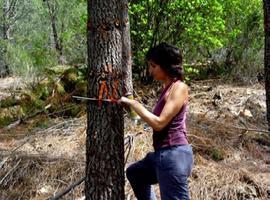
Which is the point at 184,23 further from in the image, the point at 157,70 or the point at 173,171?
the point at 173,171

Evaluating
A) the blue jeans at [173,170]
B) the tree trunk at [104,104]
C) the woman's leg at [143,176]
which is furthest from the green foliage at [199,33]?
the blue jeans at [173,170]

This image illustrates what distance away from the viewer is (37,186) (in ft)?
18.9

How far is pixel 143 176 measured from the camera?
399cm

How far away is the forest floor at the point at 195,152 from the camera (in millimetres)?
5629

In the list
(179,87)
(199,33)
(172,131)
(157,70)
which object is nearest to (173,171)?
(172,131)

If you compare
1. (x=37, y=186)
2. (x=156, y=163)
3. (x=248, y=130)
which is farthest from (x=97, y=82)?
(x=248, y=130)

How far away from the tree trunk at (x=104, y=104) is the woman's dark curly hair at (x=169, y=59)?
400 millimetres

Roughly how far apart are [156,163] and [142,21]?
19.7 feet

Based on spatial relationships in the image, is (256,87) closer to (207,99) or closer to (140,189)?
(207,99)

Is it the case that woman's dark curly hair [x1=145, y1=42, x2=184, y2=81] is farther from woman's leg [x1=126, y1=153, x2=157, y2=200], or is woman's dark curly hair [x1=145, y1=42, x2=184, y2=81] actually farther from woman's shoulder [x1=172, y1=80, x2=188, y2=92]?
woman's leg [x1=126, y1=153, x2=157, y2=200]

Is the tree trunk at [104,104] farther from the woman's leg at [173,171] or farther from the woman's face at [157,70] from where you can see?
the woman's leg at [173,171]

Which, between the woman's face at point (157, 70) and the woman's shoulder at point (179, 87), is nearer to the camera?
the woman's shoulder at point (179, 87)

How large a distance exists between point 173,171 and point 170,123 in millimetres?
349

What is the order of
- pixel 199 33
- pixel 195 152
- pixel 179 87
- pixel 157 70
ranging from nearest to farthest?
1. pixel 179 87
2. pixel 157 70
3. pixel 195 152
4. pixel 199 33
